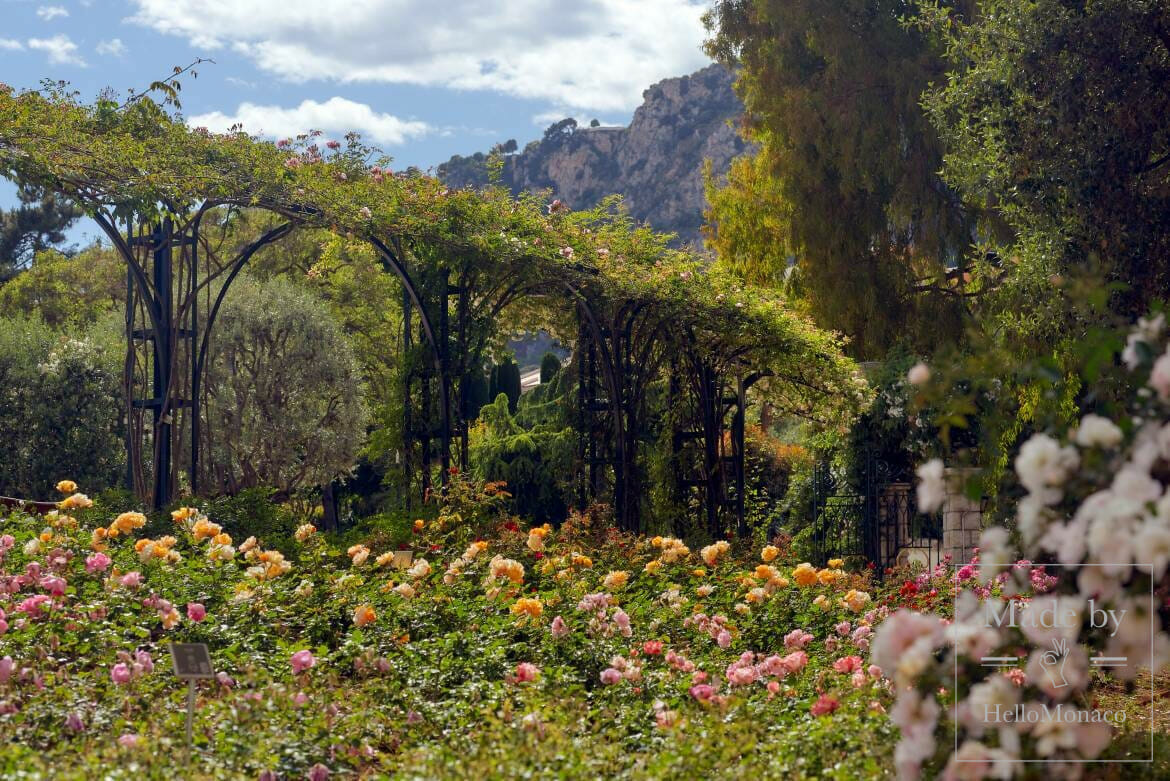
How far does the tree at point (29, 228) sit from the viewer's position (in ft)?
92.0

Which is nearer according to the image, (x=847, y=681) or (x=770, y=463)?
(x=847, y=681)

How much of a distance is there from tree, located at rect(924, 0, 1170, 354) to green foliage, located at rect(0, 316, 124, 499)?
12.6m

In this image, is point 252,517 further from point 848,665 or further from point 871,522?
point 871,522

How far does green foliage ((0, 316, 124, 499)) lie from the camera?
15.2 metres

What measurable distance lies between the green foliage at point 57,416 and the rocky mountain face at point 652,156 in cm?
5274

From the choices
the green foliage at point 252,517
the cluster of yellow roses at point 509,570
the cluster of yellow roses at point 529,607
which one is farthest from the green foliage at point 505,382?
the cluster of yellow roses at point 529,607

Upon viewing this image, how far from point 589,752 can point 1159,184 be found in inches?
195

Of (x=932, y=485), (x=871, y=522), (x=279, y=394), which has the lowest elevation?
(x=871, y=522)

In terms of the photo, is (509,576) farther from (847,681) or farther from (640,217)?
(640,217)

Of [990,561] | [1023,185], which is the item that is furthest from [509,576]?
[1023,185]

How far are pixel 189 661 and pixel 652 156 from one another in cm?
7255

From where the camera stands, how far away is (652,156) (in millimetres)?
73750

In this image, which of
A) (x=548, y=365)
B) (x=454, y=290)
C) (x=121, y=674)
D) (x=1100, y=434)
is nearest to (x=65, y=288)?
(x=548, y=365)

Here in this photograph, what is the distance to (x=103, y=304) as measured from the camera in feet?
70.2
